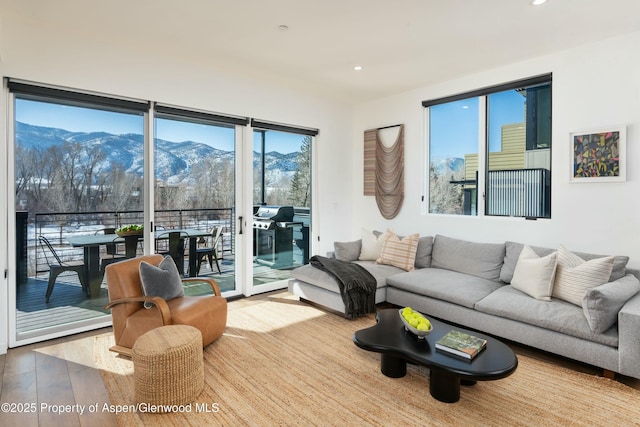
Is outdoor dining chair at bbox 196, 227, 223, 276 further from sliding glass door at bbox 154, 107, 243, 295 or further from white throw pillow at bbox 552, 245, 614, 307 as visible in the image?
white throw pillow at bbox 552, 245, 614, 307

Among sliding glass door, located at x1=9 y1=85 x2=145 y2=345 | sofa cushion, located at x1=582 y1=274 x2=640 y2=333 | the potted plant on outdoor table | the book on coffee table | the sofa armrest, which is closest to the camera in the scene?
the book on coffee table

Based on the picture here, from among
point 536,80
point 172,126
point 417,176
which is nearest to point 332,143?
point 417,176

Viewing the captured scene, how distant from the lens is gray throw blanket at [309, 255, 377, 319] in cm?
384

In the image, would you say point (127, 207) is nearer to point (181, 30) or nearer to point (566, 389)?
point (181, 30)

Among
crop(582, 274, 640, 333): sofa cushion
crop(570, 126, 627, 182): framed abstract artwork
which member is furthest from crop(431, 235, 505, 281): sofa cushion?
crop(582, 274, 640, 333): sofa cushion

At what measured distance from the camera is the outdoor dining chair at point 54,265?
3.40 metres

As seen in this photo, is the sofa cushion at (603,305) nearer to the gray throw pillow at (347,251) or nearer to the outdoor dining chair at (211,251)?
the gray throw pillow at (347,251)

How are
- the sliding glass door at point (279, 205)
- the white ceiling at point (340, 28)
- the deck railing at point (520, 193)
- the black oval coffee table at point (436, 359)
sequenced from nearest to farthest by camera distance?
the black oval coffee table at point (436, 359), the white ceiling at point (340, 28), the deck railing at point (520, 193), the sliding glass door at point (279, 205)

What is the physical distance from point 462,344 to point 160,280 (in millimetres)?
2433

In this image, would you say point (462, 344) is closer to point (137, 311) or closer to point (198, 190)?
point (137, 311)

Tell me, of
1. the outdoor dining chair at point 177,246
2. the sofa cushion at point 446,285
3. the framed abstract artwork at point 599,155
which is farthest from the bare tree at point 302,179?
the framed abstract artwork at point 599,155

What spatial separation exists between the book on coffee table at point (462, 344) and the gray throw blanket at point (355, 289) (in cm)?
133

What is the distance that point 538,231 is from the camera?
3879mm

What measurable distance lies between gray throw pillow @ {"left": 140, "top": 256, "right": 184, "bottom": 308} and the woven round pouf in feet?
2.08
